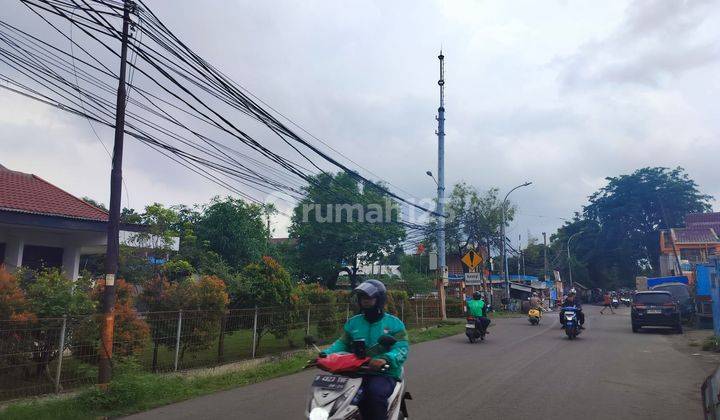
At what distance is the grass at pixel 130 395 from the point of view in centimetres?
670

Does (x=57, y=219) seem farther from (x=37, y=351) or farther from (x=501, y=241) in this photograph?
(x=501, y=241)

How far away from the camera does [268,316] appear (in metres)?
12.4

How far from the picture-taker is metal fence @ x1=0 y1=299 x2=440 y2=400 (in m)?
7.57

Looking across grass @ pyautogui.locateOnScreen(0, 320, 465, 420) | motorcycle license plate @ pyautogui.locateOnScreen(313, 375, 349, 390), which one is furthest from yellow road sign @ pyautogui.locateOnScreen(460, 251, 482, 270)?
motorcycle license plate @ pyautogui.locateOnScreen(313, 375, 349, 390)

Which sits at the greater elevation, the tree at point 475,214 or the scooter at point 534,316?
the tree at point 475,214

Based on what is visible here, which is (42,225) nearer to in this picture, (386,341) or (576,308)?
(386,341)

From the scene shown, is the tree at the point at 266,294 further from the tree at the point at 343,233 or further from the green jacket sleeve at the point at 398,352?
the tree at the point at 343,233

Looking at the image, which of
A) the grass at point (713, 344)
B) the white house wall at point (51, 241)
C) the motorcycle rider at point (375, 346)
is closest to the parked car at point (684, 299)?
the grass at point (713, 344)

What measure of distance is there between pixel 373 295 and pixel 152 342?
6732 mm

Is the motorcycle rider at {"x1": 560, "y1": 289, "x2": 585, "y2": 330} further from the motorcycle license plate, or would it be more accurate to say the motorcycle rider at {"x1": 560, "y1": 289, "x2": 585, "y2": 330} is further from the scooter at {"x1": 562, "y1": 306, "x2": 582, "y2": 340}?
the motorcycle license plate

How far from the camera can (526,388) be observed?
320 inches

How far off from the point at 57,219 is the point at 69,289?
393 centimetres

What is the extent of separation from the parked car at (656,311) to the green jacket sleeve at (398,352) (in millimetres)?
16731

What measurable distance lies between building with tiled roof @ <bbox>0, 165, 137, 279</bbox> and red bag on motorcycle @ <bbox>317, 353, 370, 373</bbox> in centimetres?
1004
